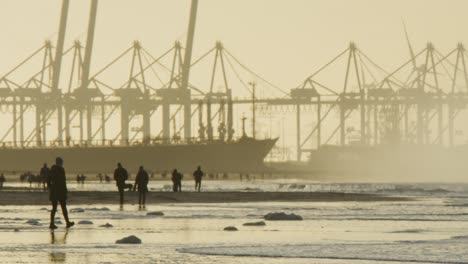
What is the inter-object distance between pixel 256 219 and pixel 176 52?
154206 millimetres

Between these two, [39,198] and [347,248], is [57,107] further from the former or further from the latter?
[347,248]

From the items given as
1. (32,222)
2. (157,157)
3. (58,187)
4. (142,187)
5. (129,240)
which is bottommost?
(129,240)

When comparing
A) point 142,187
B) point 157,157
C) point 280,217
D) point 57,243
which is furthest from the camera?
point 157,157

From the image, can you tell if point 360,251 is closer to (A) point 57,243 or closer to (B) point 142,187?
(A) point 57,243

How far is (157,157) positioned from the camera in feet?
506

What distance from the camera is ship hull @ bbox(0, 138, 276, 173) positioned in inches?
6038

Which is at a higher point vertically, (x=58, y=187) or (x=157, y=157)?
(x=157, y=157)

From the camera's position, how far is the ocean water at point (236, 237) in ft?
65.7

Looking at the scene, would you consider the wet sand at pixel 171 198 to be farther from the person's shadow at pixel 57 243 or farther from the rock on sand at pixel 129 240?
the rock on sand at pixel 129 240

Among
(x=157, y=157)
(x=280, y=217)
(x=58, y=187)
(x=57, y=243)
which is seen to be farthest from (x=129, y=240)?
(x=157, y=157)

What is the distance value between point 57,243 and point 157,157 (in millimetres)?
131864

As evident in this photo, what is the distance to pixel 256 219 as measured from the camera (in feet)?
99.2

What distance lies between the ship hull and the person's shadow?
12692 centimetres

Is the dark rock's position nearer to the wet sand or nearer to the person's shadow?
the person's shadow
